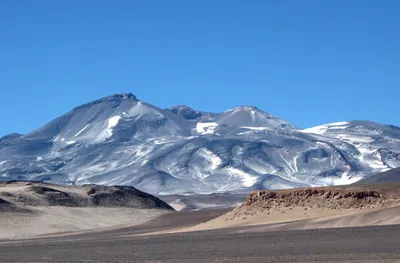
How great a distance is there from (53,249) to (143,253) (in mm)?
8342

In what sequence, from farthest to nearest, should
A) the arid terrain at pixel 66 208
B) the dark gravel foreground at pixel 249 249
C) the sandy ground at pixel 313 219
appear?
the arid terrain at pixel 66 208 < the sandy ground at pixel 313 219 < the dark gravel foreground at pixel 249 249

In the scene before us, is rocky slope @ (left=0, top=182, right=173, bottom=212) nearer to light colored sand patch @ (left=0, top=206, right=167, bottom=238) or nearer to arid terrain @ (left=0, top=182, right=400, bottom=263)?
arid terrain @ (left=0, top=182, right=400, bottom=263)

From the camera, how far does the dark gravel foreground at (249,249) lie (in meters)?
34.0

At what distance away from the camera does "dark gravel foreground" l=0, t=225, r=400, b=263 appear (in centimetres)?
3400

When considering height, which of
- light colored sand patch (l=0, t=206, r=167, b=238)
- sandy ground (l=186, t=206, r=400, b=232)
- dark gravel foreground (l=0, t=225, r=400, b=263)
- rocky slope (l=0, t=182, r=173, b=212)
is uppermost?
rocky slope (l=0, t=182, r=173, b=212)

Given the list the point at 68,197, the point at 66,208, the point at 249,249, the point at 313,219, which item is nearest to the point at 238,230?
the point at 313,219

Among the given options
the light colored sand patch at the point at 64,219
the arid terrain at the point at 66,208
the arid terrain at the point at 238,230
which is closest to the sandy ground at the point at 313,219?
the arid terrain at the point at 238,230

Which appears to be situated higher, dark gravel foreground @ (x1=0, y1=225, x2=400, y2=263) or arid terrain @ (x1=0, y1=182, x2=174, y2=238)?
arid terrain @ (x1=0, y1=182, x2=174, y2=238)

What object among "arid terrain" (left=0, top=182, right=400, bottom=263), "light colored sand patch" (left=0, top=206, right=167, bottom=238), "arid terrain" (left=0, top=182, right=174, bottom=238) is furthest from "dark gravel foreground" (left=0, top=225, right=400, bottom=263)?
"arid terrain" (left=0, top=182, right=174, bottom=238)

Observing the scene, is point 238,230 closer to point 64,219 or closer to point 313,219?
point 313,219

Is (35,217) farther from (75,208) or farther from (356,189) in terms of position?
(356,189)

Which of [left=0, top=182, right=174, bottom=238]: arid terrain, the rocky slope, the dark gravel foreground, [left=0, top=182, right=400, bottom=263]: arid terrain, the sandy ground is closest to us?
the dark gravel foreground

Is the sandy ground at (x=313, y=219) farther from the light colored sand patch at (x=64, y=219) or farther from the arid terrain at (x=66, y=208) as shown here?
the arid terrain at (x=66, y=208)

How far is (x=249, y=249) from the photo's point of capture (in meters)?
38.2
